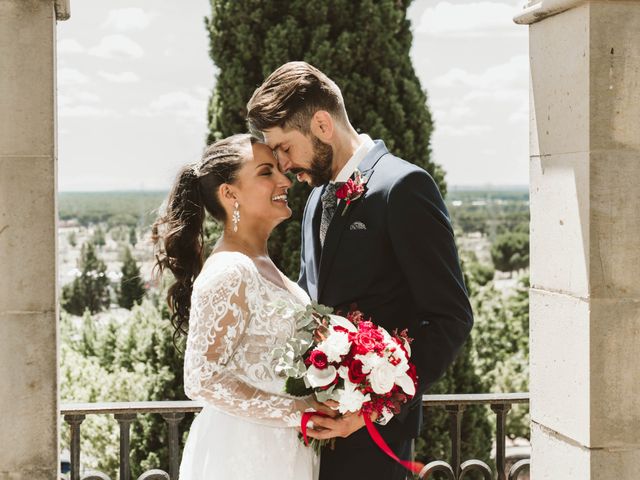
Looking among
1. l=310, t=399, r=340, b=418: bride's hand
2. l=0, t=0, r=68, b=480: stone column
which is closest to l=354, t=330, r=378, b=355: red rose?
l=310, t=399, r=340, b=418: bride's hand

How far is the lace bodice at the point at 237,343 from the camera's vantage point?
287cm

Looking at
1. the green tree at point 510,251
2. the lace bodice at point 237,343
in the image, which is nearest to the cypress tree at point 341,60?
the lace bodice at point 237,343

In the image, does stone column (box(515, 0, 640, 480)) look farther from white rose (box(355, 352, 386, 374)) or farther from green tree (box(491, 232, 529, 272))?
green tree (box(491, 232, 529, 272))

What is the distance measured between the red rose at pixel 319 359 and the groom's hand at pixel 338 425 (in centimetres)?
21

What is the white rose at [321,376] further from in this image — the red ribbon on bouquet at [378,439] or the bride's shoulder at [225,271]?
the bride's shoulder at [225,271]

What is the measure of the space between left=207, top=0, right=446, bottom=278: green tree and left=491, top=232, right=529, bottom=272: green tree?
212ft

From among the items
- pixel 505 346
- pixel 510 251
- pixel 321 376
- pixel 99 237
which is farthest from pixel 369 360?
pixel 99 237

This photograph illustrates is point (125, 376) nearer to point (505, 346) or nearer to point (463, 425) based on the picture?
point (463, 425)

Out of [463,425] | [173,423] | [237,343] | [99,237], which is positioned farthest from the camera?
[99,237]

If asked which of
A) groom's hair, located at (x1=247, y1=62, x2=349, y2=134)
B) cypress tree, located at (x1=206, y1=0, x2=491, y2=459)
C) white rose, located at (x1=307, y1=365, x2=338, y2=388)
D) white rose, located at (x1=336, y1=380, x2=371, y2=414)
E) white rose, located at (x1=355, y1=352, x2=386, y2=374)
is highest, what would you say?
cypress tree, located at (x1=206, y1=0, x2=491, y2=459)

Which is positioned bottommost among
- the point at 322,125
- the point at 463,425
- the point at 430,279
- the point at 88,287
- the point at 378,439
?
the point at 88,287

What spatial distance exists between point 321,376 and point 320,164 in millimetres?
878

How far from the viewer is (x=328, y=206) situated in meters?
3.28

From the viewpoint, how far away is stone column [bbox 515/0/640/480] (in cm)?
269
